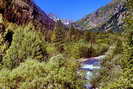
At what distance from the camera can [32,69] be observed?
16047 mm

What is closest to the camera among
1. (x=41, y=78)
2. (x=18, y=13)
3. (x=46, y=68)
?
(x=41, y=78)

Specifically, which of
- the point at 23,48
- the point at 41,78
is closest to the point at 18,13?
the point at 23,48

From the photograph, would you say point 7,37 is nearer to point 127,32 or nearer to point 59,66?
point 59,66

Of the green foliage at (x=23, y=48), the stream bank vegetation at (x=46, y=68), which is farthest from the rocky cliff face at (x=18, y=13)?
the stream bank vegetation at (x=46, y=68)

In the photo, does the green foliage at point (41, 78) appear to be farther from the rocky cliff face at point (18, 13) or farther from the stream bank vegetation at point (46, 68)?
the rocky cliff face at point (18, 13)

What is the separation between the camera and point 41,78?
15.4 m

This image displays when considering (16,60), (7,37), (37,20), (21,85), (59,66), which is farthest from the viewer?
A: (37,20)

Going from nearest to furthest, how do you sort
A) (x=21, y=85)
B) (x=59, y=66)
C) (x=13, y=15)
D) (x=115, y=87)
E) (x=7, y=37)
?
(x=115, y=87)
(x=21, y=85)
(x=59, y=66)
(x=7, y=37)
(x=13, y=15)

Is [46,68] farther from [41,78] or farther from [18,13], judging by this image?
[18,13]

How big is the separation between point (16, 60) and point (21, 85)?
29.7 feet

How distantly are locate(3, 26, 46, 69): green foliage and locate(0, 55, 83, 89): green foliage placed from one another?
7.43 metres

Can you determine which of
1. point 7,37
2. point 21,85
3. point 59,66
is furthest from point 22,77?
point 7,37

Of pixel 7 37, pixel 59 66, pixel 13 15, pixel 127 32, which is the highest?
pixel 13 15

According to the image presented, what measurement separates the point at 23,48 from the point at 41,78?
1068 centimetres
